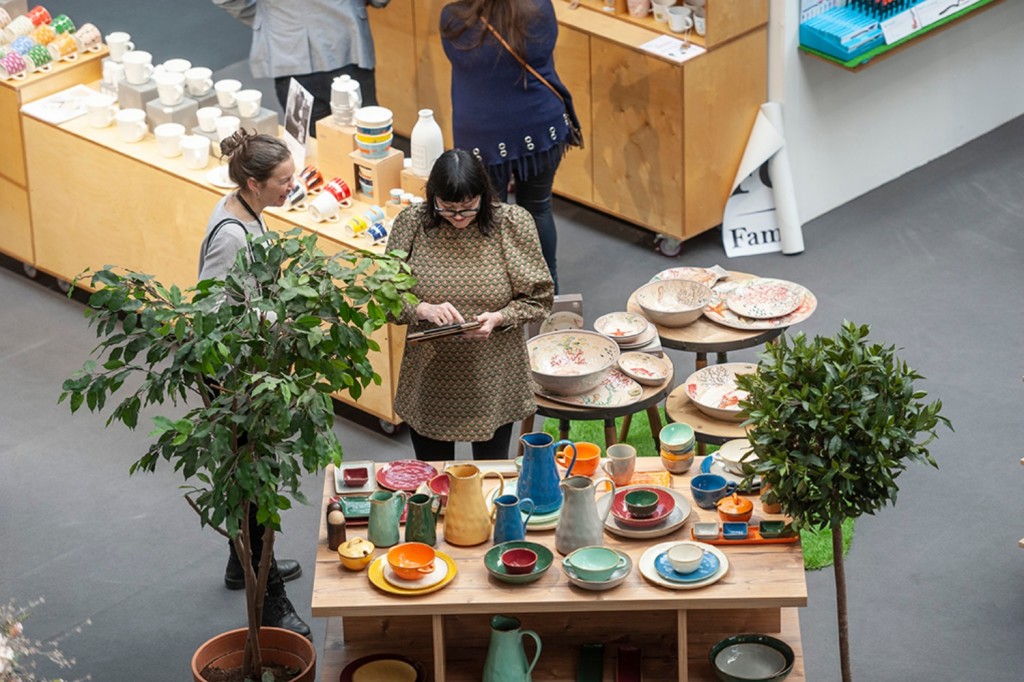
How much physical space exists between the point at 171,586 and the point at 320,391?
1.74 metres

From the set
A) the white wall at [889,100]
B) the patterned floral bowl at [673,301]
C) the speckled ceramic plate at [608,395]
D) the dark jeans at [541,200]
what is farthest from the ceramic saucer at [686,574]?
the white wall at [889,100]

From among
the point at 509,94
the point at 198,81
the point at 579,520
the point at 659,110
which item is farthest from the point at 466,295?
the point at 659,110

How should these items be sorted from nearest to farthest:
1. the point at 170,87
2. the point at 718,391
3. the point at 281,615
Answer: the point at 281,615
the point at 718,391
the point at 170,87

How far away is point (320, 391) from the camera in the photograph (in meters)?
4.02

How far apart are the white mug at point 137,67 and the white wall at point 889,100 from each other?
2587 millimetres

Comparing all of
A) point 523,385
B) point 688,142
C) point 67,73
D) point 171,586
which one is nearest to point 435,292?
point 523,385

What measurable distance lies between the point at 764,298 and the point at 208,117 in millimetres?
2283

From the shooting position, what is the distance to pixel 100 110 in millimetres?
6738

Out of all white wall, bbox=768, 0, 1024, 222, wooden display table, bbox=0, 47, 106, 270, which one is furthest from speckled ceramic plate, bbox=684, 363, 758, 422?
wooden display table, bbox=0, 47, 106, 270

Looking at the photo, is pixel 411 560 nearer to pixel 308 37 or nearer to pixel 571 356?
pixel 571 356

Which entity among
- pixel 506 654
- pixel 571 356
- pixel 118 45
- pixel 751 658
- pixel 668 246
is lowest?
pixel 668 246

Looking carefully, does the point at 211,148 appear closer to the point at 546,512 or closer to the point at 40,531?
the point at 40,531

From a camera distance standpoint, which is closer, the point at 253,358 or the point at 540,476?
the point at 253,358

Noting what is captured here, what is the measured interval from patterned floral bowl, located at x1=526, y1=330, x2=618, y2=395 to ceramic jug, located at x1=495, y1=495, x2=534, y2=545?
99 cm
